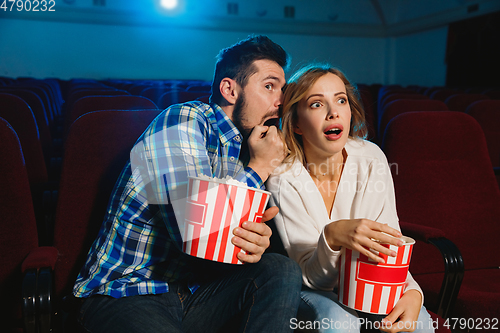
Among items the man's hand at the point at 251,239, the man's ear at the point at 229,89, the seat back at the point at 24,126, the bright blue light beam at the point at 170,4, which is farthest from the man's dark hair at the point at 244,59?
the bright blue light beam at the point at 170,4

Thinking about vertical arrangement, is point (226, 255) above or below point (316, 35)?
below

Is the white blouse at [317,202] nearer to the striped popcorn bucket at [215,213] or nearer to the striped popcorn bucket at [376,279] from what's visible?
the striped popcorn bucket at [376,279]

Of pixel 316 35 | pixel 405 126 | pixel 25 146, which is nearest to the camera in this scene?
pixel 405 126

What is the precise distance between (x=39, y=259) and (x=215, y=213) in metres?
0.57

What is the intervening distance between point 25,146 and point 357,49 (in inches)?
544

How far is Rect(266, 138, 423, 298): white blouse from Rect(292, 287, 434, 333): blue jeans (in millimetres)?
47

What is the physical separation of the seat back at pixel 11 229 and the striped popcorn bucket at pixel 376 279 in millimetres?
903

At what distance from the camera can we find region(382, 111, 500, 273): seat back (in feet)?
5.18

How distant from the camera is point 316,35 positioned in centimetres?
1391

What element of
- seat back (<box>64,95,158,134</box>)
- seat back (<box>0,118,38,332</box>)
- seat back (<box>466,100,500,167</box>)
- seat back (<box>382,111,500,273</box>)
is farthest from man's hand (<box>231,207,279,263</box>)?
seat back (<box>466,100,500,167</box>)

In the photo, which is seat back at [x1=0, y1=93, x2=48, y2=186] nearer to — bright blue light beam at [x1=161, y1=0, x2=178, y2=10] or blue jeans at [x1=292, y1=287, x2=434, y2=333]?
blue jeans at [x1=292, y1=287, x2=434, y2=333]

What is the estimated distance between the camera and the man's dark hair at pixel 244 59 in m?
1.34

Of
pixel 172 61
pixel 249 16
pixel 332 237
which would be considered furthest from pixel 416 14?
pixel 332 237

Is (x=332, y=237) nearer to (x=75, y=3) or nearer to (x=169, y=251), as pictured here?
(x=169, y=251)
